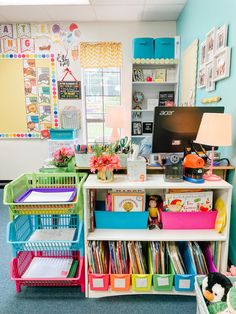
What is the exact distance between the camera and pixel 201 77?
2553 millimetres

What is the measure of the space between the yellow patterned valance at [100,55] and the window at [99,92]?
4.9 inches

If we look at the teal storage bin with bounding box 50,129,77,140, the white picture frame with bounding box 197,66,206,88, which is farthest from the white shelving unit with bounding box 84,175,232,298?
the teal storage bin with bounding box 50,129,77,140

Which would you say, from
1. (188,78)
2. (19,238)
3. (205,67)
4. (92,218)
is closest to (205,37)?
(205,67)

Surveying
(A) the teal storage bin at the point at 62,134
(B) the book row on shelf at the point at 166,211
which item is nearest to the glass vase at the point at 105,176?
(B) the book row on shelf at the point at 166,211

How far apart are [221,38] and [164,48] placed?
1719 millimetres

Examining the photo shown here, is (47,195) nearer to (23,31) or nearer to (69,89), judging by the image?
(69,89)

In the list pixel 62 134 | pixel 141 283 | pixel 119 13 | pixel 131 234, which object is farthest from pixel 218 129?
pixel 119 13

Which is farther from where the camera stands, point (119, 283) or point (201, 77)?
point (201, 77)

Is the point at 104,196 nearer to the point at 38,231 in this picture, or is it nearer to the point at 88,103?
the point at 38,231

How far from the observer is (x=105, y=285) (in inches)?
66.8

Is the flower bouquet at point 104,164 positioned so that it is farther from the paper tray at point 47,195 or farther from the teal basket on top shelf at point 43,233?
→ the teal basket on top shelf at point 43,233

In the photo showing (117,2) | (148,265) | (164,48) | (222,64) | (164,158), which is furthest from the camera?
(164,48)

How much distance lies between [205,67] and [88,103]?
2.16 metres

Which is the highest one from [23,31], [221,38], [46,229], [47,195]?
[23,31]
